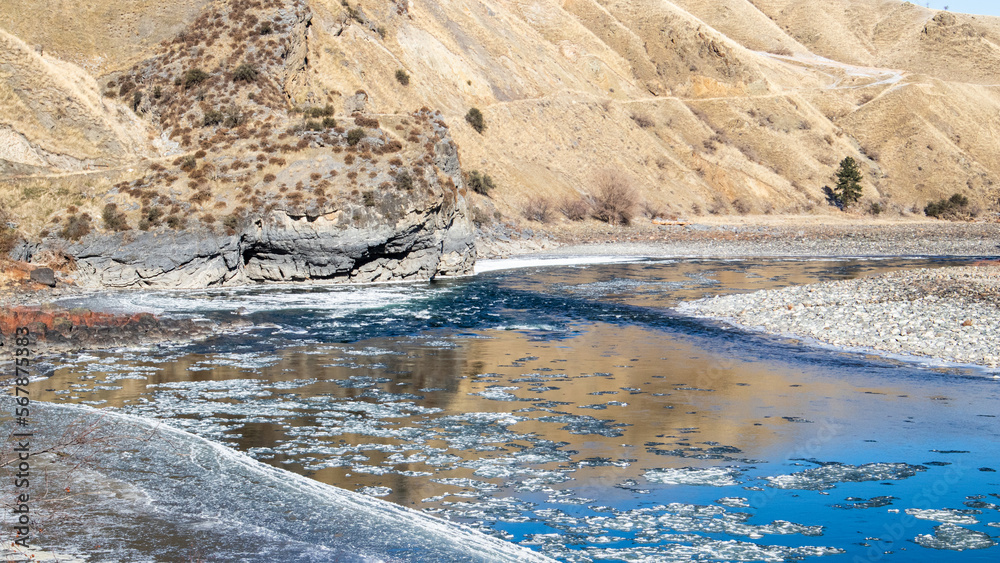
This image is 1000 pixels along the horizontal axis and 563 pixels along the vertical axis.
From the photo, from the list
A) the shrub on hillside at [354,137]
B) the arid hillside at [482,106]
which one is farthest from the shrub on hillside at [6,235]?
the shrub on hillside at [354,137]

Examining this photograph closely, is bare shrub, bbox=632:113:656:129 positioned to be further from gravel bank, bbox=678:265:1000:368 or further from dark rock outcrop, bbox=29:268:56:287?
dark rock outcrop, bbox=29:268:56:287

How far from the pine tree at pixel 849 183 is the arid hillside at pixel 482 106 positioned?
77.7 inches

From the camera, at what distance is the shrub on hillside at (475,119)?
65.0 metres

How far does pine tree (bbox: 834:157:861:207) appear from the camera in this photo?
77.7m

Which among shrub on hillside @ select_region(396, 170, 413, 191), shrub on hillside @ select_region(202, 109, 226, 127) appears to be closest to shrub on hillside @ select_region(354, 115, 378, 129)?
shrub on hillside @ select_region(396, 170, 413, 191)

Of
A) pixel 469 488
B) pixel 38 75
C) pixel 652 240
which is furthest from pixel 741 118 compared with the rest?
pixel 469 488

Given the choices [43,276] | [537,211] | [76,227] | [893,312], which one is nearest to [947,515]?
[893,312]

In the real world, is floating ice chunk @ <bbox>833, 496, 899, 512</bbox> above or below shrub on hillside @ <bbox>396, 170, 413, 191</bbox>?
below

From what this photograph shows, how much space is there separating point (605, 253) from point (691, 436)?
38.4m

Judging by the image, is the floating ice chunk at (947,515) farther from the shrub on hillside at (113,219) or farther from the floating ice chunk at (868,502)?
the shrub on hillside at (113,219)

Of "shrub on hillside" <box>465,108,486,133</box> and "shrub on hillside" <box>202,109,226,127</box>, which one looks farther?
"shrub on hillside" <box>465,108,486,133</box>

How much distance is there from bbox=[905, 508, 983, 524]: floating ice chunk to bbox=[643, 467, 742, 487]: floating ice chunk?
2140 mm

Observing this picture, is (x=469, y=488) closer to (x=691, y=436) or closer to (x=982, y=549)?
(x=691, y=436)

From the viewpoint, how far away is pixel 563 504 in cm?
1017
